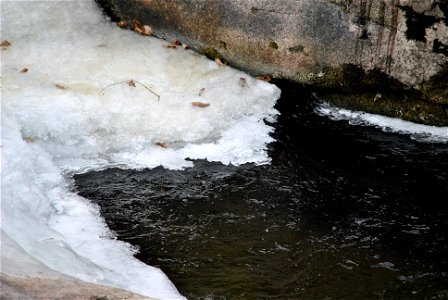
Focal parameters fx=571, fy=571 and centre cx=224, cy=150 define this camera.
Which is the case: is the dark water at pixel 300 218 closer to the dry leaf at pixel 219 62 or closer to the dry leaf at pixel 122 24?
the dry leaf at pixel 219 62

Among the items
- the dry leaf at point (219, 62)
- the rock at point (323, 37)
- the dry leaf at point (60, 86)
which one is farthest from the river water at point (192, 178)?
the rock at point (323, 37)

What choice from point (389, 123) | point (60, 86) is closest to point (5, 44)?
point (60, 86)

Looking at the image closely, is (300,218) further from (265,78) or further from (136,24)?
(136,24)

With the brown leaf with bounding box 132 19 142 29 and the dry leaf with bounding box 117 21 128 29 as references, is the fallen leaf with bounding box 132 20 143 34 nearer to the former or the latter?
the brown leaf with bounding box 132 19 142 29

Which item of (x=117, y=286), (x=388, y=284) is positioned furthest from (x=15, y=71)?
(x=388, y=284)

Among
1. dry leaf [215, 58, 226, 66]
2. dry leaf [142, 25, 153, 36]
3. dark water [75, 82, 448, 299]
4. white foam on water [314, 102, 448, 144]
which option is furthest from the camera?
dry leaf [142, 25, 153, 36]

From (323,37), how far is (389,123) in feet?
4.27

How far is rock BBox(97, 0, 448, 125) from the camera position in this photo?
21.3 ft

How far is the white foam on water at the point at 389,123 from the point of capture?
6.61 metres

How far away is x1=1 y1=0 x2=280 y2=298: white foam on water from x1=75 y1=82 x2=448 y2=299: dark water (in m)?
0.24

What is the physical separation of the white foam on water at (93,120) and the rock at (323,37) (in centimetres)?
32

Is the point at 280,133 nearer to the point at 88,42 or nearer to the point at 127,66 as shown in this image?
the point at 127,66

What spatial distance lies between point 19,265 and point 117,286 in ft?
2.33

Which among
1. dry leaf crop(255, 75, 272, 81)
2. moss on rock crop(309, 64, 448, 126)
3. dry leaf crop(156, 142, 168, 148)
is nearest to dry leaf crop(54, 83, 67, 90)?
dry leaf crop(156, 142, 168, 148)
